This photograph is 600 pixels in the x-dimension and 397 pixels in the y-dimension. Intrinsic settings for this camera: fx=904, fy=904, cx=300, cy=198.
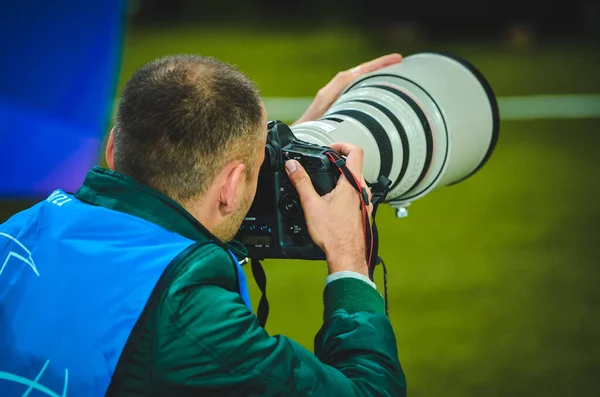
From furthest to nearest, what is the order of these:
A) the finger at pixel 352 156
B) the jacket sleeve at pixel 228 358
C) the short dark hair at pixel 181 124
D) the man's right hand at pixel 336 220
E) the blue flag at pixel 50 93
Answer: the blue flag at pixel 50 93 < the finger at pixel 352 156 < the man's right hand at pixel 336 220 < the short dark hair at pixel 181 124 < the jacket sleeve at pixel 228 358

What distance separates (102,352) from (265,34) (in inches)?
362

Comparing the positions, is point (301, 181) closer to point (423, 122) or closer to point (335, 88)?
point (423, 122)

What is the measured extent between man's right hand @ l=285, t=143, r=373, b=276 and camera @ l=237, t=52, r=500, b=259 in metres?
0.03

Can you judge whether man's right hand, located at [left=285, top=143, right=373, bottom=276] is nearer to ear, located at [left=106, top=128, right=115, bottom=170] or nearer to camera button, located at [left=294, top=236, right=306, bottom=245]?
camera button, located at [left=294, top=236, right=306, bottom=245]

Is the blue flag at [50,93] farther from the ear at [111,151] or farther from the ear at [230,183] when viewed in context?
the ear at [230,183]

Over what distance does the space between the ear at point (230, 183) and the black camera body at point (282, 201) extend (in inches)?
8.1

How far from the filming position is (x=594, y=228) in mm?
4832

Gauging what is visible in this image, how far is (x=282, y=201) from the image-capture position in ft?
6.30

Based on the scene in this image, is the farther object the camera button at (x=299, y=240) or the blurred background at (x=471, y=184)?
the blurred background at (x=471, y=184)

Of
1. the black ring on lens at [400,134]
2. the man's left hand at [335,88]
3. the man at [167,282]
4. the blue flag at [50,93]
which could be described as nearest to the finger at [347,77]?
the man's left hand at [335,88]

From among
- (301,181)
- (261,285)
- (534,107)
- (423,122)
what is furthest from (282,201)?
(534,107)

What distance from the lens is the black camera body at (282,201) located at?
187cm

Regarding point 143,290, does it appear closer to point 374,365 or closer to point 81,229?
Result: point 81,229

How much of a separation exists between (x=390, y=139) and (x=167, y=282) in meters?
0.96
